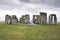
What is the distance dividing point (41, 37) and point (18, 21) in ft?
43.6

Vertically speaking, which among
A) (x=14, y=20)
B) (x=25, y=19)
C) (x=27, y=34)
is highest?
(x=25, y=19)

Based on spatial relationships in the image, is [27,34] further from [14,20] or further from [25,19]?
[25,19]

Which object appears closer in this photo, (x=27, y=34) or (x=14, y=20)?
(x=27, y=34)

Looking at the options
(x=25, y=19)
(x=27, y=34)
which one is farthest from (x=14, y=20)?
(x=27, y=34)

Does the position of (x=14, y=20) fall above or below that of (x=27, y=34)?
above

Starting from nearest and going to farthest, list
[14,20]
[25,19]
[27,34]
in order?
[27,34], [14,20], [25,19]

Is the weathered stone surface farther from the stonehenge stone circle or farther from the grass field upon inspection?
the grass field

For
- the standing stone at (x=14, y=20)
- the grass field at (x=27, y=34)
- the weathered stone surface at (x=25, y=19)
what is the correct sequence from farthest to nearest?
the weathered stone surface at (x=25, y=19), the standing stone at (x=14, y=20), the grass field at (x=27, y=34)

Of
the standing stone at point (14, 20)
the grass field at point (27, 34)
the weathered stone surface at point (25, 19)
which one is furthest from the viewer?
the weathered stone surface at point (25, 19)

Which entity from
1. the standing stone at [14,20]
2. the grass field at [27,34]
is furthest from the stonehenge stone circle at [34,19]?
the grass field at [27,34]

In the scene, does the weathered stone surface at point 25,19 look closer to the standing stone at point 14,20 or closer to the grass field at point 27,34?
the standing stone at point 14,20

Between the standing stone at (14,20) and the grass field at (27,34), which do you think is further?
the standing stone at (14,20)

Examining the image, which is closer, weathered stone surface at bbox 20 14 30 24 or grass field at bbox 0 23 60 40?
grass field at bbox 0 23 60 40

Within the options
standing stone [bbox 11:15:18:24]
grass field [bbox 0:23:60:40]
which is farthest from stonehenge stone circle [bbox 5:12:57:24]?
grass field [bbox 0:23:60:40]
